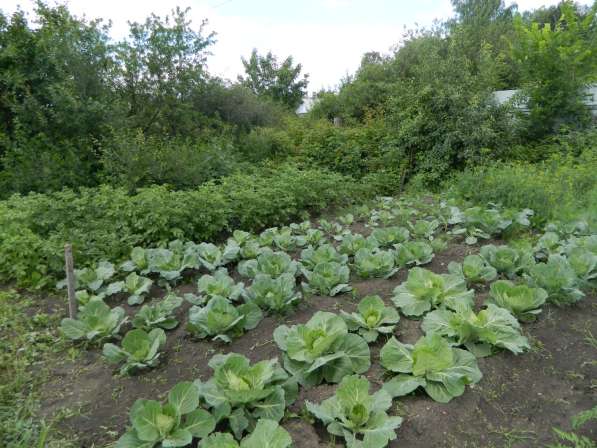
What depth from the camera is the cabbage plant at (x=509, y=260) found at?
3349 millimetres

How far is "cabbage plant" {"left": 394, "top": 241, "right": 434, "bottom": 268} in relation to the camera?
369 cm

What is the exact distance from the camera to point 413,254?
3.72 meters

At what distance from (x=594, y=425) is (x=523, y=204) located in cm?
419

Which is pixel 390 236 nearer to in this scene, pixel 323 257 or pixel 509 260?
pixel 323 257

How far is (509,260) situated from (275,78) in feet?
77.7

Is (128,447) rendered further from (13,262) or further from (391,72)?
(391,72)

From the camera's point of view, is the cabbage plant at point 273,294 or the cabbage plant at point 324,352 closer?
the cabbage plant at point 324,352

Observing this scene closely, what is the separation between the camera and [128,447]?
181 centimetres

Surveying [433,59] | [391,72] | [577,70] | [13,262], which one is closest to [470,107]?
[433,59]

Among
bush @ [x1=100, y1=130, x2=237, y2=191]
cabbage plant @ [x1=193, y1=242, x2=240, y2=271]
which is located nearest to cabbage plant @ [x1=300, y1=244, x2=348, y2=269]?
cabbage plant @ [x1=193, y1=242, x2=240, y2=271]

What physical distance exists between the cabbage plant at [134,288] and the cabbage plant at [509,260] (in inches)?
117

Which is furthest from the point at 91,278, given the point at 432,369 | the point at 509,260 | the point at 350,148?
the point at 350,148

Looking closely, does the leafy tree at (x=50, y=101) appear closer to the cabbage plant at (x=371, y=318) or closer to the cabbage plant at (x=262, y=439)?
the cabbage plant at (x=371, y=318)

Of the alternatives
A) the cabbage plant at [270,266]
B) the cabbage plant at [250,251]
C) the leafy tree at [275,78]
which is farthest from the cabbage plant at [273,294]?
the leafy tree at [275,78]
